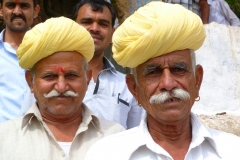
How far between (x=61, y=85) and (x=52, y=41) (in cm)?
26

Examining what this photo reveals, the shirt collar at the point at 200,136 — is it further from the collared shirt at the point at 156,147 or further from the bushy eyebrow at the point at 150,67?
the bushy eyebrow at the point at 150,67

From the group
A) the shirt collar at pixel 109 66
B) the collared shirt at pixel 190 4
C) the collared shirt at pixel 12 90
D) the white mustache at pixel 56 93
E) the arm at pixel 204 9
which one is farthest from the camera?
the arm at pixel 204 9

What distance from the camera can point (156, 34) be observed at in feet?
8.79

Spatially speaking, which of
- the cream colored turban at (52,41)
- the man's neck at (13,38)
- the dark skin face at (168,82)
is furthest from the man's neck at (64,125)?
the man's neck at (13,38)

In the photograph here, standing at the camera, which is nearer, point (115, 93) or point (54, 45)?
point (54, 45)

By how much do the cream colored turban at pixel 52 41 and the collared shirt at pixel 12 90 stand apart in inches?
21.1

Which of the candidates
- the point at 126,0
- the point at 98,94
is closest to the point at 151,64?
the point at 98,94

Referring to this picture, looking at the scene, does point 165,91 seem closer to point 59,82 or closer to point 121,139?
point 121,139

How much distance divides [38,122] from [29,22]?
1.44m

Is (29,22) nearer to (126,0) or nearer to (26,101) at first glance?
(26,101)

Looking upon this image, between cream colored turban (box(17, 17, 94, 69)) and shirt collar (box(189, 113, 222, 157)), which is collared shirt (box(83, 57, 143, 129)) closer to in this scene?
cream colored turban (box(17, 17, 94, 69))

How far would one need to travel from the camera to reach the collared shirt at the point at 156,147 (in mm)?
2621

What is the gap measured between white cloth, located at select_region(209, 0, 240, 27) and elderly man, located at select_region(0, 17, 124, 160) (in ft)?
14.1

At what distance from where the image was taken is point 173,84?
2666 millimetres
